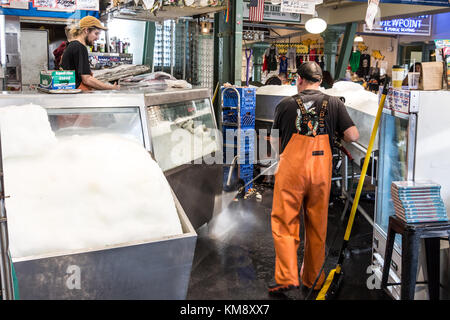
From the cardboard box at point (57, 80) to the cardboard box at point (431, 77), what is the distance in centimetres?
253

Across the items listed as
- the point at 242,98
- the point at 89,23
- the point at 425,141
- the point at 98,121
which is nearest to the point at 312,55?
the point at 242,98

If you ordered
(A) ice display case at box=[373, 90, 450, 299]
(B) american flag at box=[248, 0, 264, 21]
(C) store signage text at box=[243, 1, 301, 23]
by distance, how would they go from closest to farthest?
(A) ice display case at box=[373, 90, 450, 299], (B) american flag at box=[248, 0, 264, 21], (C) store signage text at box=[243, 1, 301, 23]

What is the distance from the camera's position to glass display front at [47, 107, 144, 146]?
2.88m

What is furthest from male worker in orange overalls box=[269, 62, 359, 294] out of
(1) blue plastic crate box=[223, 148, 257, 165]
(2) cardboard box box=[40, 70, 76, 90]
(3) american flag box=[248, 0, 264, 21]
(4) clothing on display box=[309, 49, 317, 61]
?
(4) clothing on display box=[309, 49, 317, 61]

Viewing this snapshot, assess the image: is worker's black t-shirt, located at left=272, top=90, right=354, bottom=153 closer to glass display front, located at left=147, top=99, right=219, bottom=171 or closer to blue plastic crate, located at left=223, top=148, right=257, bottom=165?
glass display front, located at left=147, top=99, right=219, bottom=171

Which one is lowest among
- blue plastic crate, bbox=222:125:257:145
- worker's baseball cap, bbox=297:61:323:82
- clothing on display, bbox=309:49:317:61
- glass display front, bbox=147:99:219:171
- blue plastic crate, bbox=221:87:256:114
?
blue plastic crate, bbox=222:125:257:145

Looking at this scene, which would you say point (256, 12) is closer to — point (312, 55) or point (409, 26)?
point (409, 26)

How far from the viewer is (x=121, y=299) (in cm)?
180

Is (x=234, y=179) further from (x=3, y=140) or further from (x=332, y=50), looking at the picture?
(x=332, y=50)

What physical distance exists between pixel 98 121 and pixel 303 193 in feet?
5.32

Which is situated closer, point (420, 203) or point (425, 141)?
point (420, 203)

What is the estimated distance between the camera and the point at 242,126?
258 inches

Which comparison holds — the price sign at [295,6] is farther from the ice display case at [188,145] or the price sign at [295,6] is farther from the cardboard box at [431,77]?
the cardboard box at [431,77]

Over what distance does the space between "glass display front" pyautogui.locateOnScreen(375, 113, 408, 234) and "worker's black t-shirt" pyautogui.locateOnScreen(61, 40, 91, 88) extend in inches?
108
